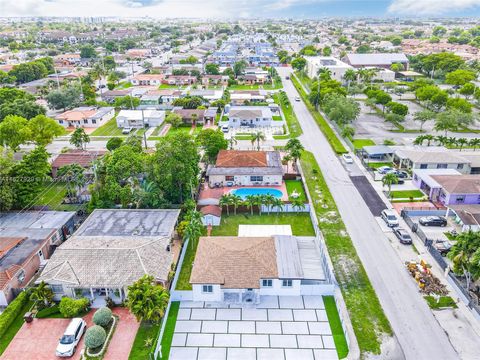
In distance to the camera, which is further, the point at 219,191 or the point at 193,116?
the point at 193,116

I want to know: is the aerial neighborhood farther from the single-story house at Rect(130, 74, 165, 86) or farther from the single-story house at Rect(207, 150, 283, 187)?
the single-story house at Rect(130, 74, 165, 86)

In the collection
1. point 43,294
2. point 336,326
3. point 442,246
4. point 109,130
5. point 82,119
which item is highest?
point 43,294

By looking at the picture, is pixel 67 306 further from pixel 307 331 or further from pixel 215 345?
pixel 307 331

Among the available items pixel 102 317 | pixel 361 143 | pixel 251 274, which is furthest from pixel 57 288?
pixel 361 143

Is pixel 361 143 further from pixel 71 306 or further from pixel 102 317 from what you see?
pixel 71 306

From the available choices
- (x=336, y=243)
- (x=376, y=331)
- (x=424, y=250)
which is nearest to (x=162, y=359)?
(x=376, y=331)

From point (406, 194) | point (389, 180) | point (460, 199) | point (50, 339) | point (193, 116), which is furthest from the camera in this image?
point (193, 116)

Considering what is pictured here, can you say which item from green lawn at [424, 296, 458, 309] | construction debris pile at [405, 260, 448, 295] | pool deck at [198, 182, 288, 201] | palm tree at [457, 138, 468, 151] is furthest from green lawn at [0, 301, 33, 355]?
palm tree at [457, 138, 468, 151]
